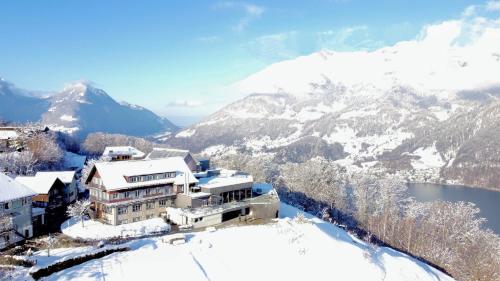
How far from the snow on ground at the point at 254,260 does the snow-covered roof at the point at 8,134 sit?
59.3 m

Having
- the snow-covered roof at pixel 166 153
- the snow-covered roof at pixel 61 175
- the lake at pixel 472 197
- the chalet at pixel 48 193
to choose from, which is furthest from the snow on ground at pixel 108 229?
the lake at pixel 472 197

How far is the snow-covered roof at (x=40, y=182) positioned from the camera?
2299 inches

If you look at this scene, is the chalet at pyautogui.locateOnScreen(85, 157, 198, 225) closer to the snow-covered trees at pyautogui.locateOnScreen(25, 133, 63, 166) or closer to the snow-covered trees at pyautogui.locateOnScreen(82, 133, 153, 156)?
the snow-covered trees at pyautogui.locateOnScreen(25, 133, 63, 166)

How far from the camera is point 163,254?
34.6 metres

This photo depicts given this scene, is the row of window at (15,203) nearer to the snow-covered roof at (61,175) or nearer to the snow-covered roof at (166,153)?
the snow-covered roof at (61,175)

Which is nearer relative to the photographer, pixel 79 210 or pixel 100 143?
pixel 79 210

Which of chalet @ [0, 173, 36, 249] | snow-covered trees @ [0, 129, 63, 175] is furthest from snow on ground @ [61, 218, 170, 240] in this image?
snow-covered trees @ [0, 129, 63, 175]

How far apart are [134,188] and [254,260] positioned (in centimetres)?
2151

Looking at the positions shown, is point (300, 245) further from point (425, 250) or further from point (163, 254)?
point (425, 250)

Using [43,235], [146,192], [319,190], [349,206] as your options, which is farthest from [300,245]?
[349,206]

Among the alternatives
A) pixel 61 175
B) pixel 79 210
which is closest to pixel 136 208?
pixel 79 210

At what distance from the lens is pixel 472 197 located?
170125mm

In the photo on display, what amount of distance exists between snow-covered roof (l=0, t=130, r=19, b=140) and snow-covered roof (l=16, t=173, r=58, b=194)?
28.8 meters

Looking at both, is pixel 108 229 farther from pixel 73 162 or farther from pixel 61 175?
pixel 73 162
